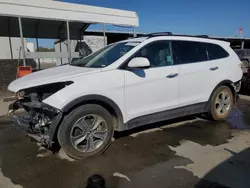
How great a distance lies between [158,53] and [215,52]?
63.5 inches

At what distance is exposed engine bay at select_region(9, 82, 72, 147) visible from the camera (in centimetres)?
359

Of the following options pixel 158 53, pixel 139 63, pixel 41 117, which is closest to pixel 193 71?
pixel 158 53

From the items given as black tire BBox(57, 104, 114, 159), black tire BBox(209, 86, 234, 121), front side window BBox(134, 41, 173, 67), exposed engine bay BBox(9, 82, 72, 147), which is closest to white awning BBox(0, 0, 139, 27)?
exposed engine bay BBox(9, 82, 72, 147)

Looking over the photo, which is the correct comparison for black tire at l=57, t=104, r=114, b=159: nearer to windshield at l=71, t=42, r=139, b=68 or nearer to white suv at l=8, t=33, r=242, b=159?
white suv at l=8, t=33, r=242, b=159

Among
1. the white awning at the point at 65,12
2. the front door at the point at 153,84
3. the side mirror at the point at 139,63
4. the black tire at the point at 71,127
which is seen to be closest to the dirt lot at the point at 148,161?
the black tire at the point at 71,127

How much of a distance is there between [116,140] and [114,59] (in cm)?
154

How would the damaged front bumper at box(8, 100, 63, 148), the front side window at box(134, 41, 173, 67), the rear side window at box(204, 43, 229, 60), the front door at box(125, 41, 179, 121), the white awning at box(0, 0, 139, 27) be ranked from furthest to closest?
the white awning at box(0, 0, 139, 27)
the rear side window at box(204, 43, 229, 60)
the front side window at box(134, 41, 173, 67)
the front door at box(125, 41, 179, 121)
the damaged front bumper at box(8, 100, 63, 148)

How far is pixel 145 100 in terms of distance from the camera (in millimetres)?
4379

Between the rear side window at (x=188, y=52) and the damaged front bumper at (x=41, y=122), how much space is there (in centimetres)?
253

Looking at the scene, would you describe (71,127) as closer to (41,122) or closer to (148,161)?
(41,122)

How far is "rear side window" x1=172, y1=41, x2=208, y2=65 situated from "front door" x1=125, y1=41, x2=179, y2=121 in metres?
0.16

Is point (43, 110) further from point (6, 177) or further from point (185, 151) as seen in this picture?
point (185, 151)

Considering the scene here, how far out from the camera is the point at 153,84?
14.5 ft

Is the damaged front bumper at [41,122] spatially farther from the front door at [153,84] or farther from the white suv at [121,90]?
the front door at [153,84]
